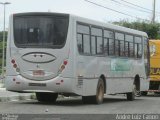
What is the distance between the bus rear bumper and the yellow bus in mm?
13871

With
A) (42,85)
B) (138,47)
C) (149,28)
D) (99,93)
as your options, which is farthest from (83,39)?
(149,28)

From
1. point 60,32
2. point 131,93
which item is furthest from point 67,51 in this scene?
point 131,93

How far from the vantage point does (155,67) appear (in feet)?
111

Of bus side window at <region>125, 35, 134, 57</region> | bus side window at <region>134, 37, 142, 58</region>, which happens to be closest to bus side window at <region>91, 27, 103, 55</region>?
bus side window at <region>125, 35, 134, 57</region>

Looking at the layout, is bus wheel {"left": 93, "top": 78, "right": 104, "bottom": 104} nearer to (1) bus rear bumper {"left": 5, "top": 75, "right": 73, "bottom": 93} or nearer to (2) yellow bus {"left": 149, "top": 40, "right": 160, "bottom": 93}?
(1) bus rear bumper {"left": 5, "top": 75, "right": 73, "bottom": 93}

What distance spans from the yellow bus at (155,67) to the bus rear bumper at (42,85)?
13.9 m

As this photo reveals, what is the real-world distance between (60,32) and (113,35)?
430cm

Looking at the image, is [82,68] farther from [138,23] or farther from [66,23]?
[138,23]

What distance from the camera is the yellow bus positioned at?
33.5 meters

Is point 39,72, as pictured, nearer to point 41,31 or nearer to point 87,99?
point 41,31

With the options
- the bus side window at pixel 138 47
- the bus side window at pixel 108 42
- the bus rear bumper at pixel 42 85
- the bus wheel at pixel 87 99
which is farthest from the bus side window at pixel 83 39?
the bus side window at pixel 138 47

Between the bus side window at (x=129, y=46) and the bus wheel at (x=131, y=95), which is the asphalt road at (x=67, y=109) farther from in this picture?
the bus wheel at (x=131, y=95)

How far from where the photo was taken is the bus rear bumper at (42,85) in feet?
66.4

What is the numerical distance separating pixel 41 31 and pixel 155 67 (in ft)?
47.2
